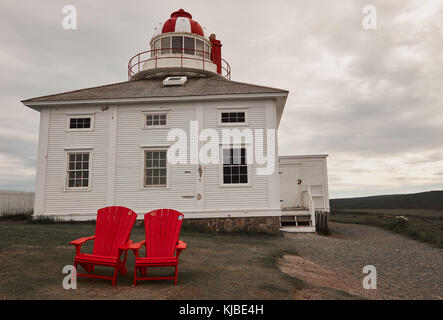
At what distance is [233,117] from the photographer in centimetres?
1253

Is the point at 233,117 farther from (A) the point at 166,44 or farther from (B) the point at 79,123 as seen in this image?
(A) the point at 166,44

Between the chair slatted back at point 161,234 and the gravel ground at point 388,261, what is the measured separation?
3.41 meters

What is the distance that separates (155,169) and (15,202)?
29.9ft

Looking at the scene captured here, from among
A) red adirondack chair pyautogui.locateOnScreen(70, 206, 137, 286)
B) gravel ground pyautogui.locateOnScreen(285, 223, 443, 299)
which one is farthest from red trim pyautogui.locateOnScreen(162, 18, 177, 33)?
red adirondack chair pyautogui.locateOnScreen(70, 206, 137, 286)

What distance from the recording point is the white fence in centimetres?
1571

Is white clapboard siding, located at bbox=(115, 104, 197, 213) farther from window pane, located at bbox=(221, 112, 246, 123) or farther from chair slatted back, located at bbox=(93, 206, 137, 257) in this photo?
chair slatted back, located at bbox=(93, 206, 137, 257)

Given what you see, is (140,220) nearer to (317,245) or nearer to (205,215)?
(205,215)

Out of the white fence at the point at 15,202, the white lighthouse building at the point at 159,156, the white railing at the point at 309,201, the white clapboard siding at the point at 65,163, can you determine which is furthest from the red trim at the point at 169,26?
the white fence at the point at 15,202

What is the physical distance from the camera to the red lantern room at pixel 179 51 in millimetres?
15820

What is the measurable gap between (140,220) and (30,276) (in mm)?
7276

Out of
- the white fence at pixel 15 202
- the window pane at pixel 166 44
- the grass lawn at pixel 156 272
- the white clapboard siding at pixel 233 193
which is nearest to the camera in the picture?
the grass lawn at pixel 156 272

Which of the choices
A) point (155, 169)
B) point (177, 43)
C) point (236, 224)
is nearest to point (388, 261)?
point (236, 224)

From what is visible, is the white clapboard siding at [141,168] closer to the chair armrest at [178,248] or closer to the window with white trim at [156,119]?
the window with white trim at [156,119]

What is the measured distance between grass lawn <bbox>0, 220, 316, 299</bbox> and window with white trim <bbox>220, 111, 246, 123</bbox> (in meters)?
5.99
